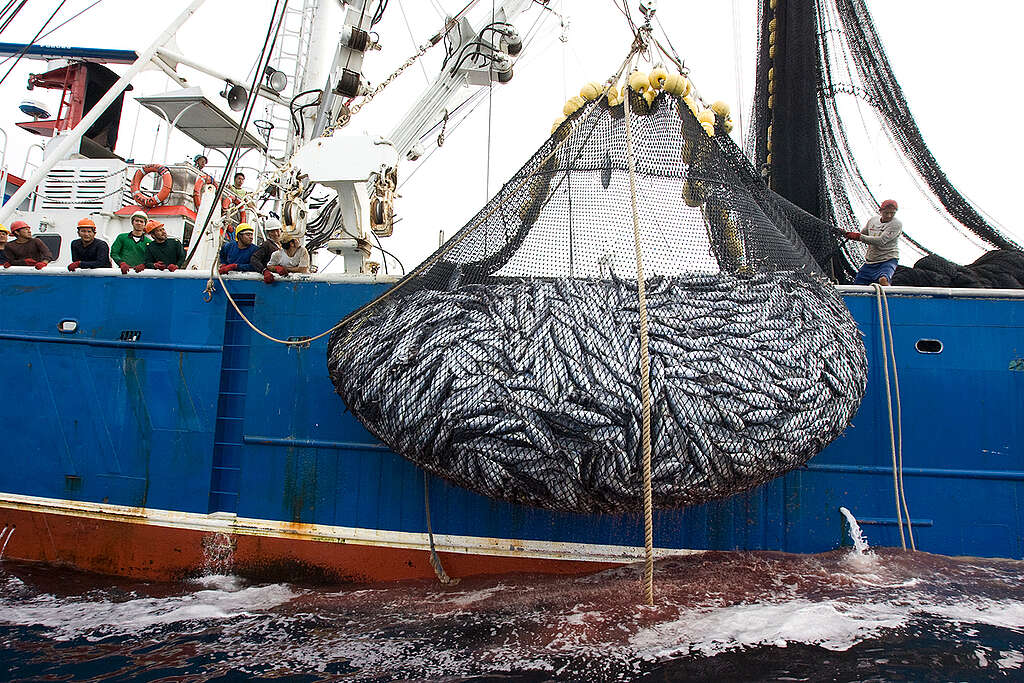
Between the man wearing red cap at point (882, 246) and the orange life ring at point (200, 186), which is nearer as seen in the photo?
the man wearing red cap at point (882, 246)

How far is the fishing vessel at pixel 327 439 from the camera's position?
4.87 meters

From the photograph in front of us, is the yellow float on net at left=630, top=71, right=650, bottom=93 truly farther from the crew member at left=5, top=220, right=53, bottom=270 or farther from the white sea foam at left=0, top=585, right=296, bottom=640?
the crew member at left=5, top=220, right=53, bottom=270

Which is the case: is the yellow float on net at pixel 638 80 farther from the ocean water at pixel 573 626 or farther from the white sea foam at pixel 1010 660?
the white sea foam at pixel 1010 660

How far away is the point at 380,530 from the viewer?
17.2 feet

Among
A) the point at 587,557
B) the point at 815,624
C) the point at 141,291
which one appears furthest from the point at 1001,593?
the point at 141,291

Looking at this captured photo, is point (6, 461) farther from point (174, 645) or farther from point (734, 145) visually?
point (734, 145)

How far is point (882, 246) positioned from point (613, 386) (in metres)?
3.29

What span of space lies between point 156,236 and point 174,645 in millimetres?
3957

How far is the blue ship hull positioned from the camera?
4867 mm

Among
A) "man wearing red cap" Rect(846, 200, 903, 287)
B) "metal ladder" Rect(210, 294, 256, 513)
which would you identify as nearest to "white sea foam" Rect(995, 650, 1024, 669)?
"man wearing red cap" Rect(846, 200, 903, 287)

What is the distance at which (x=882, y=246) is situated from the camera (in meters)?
5.43

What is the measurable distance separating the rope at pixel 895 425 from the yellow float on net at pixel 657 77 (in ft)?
7.64

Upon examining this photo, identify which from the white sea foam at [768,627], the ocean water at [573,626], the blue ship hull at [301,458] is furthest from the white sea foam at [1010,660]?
the blue ship hull at [301,458]

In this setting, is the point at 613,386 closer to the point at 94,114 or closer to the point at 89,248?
the point at 89,248
